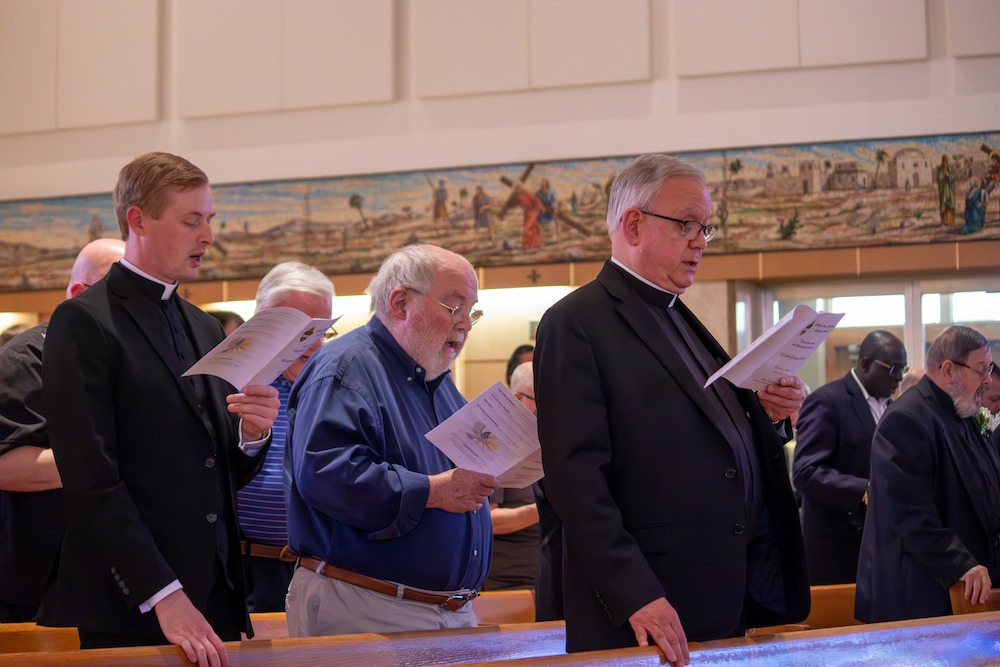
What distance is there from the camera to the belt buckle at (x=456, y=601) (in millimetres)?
3366

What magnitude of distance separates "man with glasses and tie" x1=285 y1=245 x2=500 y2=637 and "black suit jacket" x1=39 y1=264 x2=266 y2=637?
36 cm

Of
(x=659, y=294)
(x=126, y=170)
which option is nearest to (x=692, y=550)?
(x=659, y=294)

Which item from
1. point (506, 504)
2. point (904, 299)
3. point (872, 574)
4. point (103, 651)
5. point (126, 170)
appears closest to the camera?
point (103, 651)

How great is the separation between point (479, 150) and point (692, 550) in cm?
959

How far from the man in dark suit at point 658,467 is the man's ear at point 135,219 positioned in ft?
3.65

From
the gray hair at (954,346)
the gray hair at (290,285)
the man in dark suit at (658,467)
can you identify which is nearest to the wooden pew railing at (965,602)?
the gray hair at (954,346)

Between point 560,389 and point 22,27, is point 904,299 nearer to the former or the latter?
point 560,389

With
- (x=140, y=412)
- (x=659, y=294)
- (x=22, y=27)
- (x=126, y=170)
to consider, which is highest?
(x=22, y=27)

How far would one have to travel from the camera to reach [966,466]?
5020 mm

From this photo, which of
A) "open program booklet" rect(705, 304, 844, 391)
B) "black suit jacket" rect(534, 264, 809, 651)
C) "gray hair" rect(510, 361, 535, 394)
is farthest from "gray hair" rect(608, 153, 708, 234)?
"gray hair" rect(510, 361, 535, 394)

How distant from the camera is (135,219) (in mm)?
2979

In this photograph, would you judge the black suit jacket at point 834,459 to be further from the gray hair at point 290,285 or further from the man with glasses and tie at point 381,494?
the man with glasses and tie at point 381,494

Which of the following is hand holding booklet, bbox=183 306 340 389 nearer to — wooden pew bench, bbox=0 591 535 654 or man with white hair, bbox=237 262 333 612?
wooden pew bench, bbox=0 591 535 654

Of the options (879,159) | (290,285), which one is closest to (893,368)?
(290,285)
